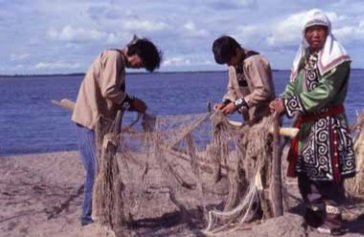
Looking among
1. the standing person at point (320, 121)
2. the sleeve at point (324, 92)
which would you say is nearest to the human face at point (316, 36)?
the standing person at point (320, 121)

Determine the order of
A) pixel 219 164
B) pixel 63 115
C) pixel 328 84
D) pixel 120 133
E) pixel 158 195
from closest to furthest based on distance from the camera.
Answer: pixel 328 84 < pixel 120 133 < pixel 219 164 < pixel 158 195 < pixel 63 115

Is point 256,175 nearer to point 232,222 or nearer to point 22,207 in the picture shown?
point 232,222

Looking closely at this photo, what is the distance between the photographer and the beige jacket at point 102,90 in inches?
237

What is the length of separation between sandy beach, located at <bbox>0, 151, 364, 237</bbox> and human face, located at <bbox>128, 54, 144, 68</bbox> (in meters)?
1.08

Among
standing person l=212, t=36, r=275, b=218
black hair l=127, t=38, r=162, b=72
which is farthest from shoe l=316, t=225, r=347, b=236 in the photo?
black hair l=127, t=38, r=162, b=72

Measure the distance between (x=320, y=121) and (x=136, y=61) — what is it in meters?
1.63

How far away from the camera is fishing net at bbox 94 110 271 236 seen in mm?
6121

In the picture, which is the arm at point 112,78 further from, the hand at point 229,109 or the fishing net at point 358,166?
the fishing net at point 358,166

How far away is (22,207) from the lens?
7.62m

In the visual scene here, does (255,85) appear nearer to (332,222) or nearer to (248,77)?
(248,77)

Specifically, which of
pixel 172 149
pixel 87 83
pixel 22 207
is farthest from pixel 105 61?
pixel 22 207

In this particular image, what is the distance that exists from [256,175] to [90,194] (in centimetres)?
150

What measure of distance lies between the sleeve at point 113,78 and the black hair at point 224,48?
2.66ft

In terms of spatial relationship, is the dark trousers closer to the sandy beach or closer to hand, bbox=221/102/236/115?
the sandy beach
